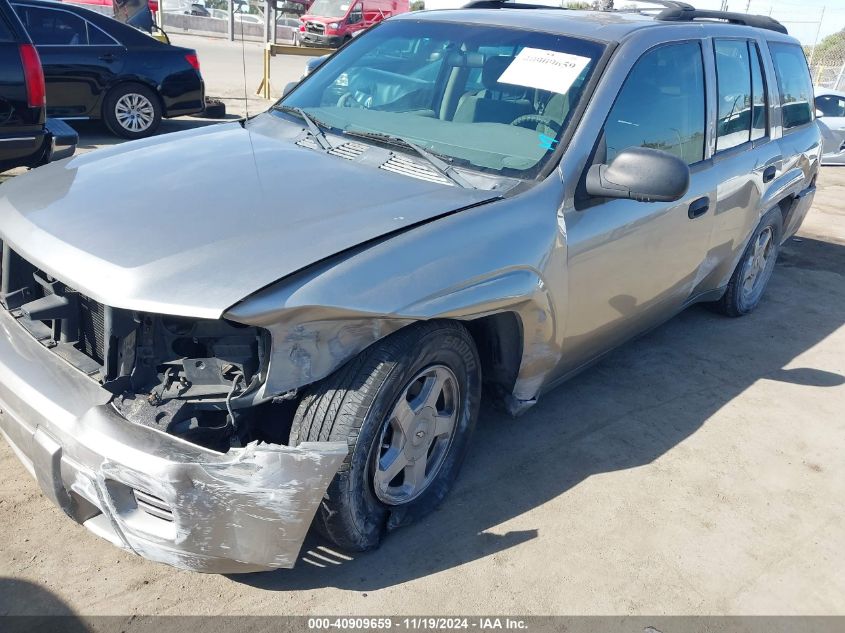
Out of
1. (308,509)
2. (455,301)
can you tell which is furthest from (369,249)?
(308,509)

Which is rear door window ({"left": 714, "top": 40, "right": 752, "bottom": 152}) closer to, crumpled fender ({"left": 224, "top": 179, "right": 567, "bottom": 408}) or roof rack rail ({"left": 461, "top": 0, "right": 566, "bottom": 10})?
roof rack rail ({"left": 461, "top": 0, "right": 566, "bottom": 10})

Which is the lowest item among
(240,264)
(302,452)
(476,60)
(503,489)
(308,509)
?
(503,489)

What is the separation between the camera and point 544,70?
317 centimetres

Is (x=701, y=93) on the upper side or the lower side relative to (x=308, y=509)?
upper

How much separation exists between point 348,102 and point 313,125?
0.92ft

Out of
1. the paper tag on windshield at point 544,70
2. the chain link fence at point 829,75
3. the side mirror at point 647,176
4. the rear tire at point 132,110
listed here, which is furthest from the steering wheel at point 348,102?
the chain link fence at point 829,75

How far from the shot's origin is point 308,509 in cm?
215

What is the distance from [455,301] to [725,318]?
3424mm

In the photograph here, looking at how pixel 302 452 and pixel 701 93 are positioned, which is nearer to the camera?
pixel 302 452

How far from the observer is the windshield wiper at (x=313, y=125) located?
318 cm

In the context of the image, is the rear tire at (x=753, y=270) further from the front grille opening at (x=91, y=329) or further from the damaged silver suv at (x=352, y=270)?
the front grille opening at (x=91, y=329)

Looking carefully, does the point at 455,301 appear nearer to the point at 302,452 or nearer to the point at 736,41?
the point at 302,452

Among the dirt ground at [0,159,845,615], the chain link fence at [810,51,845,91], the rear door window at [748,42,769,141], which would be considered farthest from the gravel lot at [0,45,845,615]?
the chain link fence at [810,51,845,91]

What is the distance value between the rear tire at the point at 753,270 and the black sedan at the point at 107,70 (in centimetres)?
701
